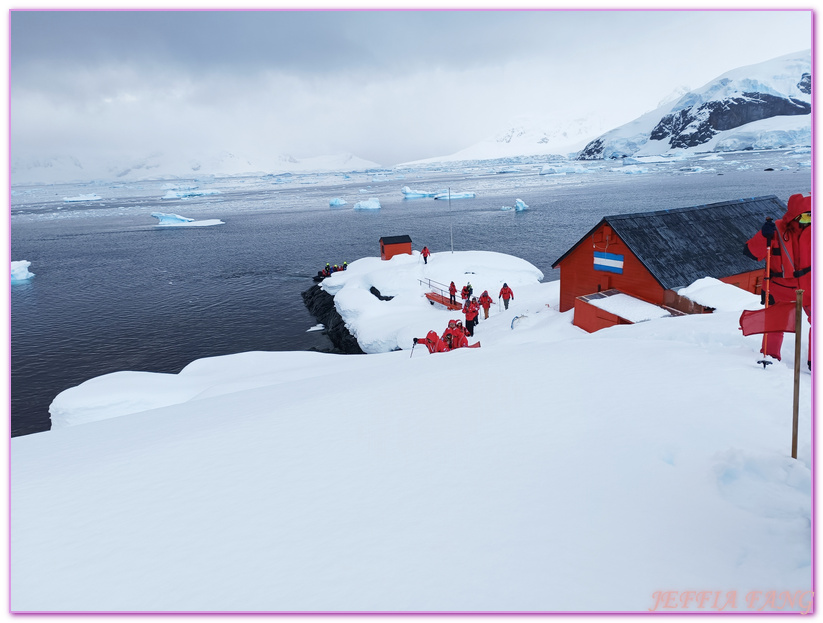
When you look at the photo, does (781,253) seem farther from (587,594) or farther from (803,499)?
(587,594)

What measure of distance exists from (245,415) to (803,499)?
6500mm

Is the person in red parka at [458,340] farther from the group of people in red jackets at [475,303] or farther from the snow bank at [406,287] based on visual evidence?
the snow bank at [406,287]

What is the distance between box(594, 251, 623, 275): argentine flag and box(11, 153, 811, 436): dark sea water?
47.5ft

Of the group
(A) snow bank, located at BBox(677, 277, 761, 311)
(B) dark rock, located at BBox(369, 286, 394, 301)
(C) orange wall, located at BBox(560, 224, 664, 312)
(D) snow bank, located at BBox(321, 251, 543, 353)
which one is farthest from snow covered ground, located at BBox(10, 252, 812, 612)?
(B) dark rock, located at BBox(369, 286, 394, 301)

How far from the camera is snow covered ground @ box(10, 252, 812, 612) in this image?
3.56 metres

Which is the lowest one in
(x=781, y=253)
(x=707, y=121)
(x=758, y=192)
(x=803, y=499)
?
(x=803, y=499)

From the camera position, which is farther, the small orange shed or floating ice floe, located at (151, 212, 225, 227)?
floating ice floe, located at (151, 212, 225, 227)

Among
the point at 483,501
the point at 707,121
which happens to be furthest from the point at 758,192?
the point at 707,121

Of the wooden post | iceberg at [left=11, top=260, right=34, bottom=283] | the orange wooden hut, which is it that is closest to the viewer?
the wooden post

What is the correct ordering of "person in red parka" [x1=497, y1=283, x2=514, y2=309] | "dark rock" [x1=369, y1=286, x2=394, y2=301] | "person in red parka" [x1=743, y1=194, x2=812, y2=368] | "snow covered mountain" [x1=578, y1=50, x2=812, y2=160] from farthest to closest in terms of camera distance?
1. "snow covered mountain" [x1=578, y1=50, x2=812, y2=160]
2. "dark rock" [x1=369, y1=286, x2=394, y2=301]
3. "person in red parka" [x1=497, y1=283, x2=514, y2=309]
4. "person in red parka" [x1=743, y1=194, x2=812, y2=368]

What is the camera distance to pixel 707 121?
181 m

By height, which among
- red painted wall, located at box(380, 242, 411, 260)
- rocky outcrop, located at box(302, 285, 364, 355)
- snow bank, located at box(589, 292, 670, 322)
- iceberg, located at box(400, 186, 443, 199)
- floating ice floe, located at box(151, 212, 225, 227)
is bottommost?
rocky outcrop, located at box(302, 285, 364, 355)

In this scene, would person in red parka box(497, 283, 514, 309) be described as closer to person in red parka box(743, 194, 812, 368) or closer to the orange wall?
the orange wall

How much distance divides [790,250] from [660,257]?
11.5m
